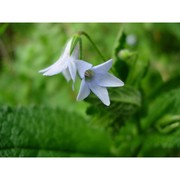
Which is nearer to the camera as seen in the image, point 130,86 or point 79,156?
point 130,86

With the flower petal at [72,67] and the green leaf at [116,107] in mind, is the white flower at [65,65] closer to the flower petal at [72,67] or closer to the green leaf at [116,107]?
the flower petal at [72,67]

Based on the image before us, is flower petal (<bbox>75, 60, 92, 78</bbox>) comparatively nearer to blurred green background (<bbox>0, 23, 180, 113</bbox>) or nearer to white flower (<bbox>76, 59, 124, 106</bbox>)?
white flower (<bbox>76, 59, 124, 106</bbox>)

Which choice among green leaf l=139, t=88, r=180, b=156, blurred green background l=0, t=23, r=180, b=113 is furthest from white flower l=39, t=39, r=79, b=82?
blurred green background l=0, t=23, r=180, b=113

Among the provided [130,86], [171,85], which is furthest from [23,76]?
[130,86]

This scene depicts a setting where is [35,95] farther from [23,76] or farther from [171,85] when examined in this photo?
[171,85]

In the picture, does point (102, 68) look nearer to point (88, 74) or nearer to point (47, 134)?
point (88, 74)
